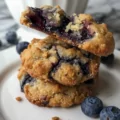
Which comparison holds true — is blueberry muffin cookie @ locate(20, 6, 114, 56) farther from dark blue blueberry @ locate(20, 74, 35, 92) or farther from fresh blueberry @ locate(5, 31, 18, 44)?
fresh blueberry @ locate(5, 31, 18, 44)

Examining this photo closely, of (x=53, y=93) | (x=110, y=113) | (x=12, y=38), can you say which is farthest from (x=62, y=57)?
(x=12, y=38)

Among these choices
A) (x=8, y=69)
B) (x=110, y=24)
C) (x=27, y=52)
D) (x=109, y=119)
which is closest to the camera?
(x=109, y=119)

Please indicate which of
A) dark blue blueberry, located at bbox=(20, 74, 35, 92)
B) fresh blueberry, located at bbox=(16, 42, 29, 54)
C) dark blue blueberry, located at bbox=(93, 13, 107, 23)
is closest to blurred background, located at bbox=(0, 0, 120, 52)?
dark blue blueberry, located at bbox=(93, 13, 107, 23)

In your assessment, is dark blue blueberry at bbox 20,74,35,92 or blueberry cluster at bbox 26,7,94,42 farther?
dark blue blueberry at bbox 20,74,35,92

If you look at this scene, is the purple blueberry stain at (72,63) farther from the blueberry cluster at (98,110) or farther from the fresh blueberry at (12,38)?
the fresh blueberry at (12,38)

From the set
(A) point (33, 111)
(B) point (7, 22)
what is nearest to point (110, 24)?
(B) point (7, 22)

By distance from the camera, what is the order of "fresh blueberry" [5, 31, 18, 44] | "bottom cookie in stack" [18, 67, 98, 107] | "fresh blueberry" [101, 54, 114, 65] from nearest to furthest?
1. "bottom cookie in stack" [18, 67, 98, 107]
2. "fresh blueberry" [101, 54, 114, 65]
3. "fresh blueberry" [5, 31, 18, 44]

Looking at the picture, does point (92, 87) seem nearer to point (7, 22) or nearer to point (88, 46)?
point (88, 46)

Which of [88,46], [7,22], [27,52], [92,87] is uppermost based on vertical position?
[88,46]
